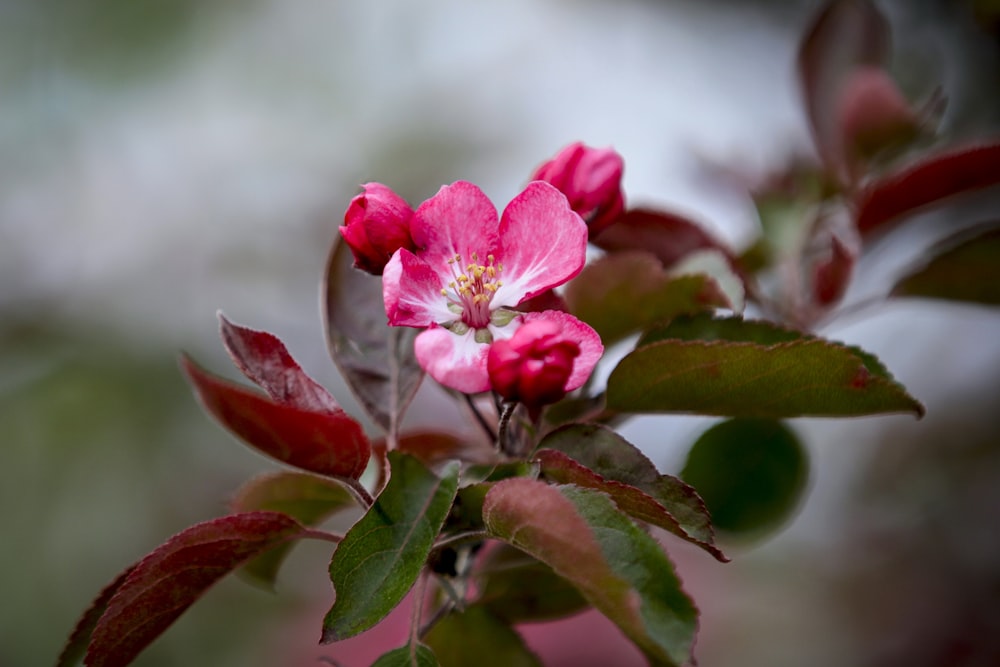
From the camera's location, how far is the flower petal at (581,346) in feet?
1.92

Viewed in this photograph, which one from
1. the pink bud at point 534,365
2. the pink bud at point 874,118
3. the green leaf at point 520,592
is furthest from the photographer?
the pink bud at point 874,118

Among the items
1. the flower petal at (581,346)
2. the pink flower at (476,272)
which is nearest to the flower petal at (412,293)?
the pink flower at (476,272)

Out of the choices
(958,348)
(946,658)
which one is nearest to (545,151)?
(958,348)

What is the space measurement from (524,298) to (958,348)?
1751 millimetres

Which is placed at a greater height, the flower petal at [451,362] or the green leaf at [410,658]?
the flower petal at [451,362]

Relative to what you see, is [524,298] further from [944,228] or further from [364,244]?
[944,228]

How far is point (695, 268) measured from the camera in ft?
2.74

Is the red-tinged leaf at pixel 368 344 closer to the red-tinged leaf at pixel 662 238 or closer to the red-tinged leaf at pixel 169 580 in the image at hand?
the red-tinged leaf at pixel 169 580

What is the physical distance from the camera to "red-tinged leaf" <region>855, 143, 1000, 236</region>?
0.91 metres

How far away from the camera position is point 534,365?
56 cm

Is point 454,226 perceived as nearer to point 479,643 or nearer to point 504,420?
point 504,420

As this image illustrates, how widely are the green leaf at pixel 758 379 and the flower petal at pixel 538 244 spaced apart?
95 millimetres

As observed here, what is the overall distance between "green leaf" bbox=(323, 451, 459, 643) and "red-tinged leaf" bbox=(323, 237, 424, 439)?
14 centimetres

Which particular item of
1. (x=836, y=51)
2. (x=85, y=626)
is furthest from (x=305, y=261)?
(x=85, y=626)
